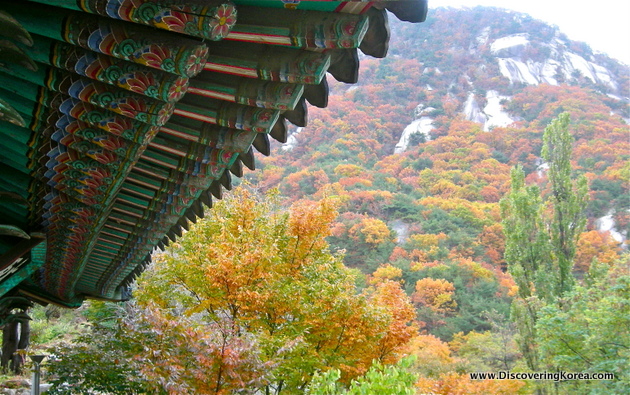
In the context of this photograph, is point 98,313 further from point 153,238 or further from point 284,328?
point 153,238

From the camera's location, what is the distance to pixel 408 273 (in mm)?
33438

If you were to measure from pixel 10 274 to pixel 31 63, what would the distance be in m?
3.39

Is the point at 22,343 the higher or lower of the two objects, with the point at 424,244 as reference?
lower

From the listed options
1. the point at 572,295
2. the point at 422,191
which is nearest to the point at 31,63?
the point at 572,295

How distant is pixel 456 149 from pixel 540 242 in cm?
→ 3885

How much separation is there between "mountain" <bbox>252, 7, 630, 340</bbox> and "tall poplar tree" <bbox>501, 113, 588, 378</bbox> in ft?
39.8

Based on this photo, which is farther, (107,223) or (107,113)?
(107,223)

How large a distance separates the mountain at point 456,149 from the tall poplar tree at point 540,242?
12.1 meters

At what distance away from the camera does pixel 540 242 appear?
17.5m

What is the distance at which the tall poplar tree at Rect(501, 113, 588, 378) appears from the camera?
54.5 feet

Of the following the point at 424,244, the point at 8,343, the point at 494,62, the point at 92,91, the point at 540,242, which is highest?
the point at 494,62

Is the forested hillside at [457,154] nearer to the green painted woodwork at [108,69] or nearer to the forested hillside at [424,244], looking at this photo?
the forested hillside at [424,244]

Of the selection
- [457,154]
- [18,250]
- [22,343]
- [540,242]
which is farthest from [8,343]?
[457,154]

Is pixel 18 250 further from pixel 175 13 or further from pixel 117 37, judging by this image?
pixel 175 13
